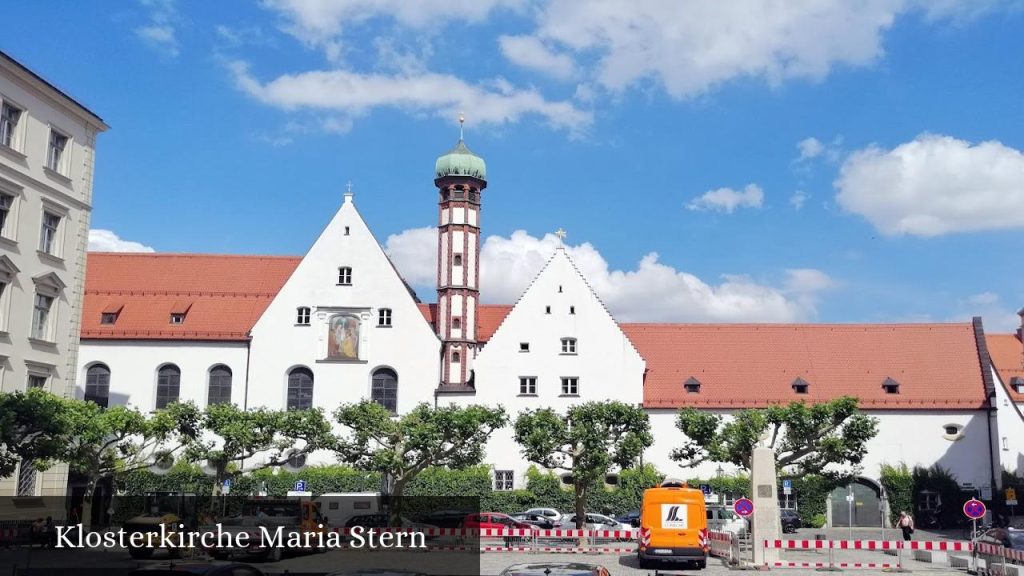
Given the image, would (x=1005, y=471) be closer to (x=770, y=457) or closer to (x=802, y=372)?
(x=802, y=372)

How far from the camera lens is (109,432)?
43.9 m

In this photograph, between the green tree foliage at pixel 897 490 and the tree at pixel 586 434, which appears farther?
the green tree foliage at pixel 897 490

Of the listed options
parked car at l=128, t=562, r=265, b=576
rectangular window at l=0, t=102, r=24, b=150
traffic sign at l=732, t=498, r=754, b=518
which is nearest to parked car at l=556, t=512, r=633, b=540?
traffic sign at l=732, t=498, r=754, b=518

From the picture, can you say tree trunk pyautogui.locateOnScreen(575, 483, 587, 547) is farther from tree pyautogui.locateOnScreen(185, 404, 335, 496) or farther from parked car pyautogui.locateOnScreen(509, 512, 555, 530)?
tree pyautogui.locateOnScreen(185, 404, 335, 496)

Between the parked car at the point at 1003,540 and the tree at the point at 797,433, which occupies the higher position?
the tree at the point at 797,433

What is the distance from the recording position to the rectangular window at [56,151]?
4278cm

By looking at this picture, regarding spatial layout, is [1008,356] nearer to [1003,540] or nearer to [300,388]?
[1003,540]

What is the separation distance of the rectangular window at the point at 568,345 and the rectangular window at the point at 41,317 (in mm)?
27144

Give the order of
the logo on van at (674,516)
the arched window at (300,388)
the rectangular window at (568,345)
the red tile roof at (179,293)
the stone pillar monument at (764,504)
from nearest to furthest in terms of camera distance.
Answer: the logo on van at (674,516) → the stone pillar monument at (764,504) → the rectangular window at (568,345) → the arched window at (300,388) → the red tile roof at (179,293)

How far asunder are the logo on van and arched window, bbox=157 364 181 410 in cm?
3558

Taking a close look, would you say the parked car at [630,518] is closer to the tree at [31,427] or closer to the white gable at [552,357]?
the white gable at [552,357]

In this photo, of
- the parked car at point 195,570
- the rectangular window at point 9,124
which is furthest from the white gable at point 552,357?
the parked car at point 195,570

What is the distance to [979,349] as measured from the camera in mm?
59781

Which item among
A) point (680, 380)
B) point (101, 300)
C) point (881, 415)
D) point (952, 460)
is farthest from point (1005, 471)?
point (101, 300)
